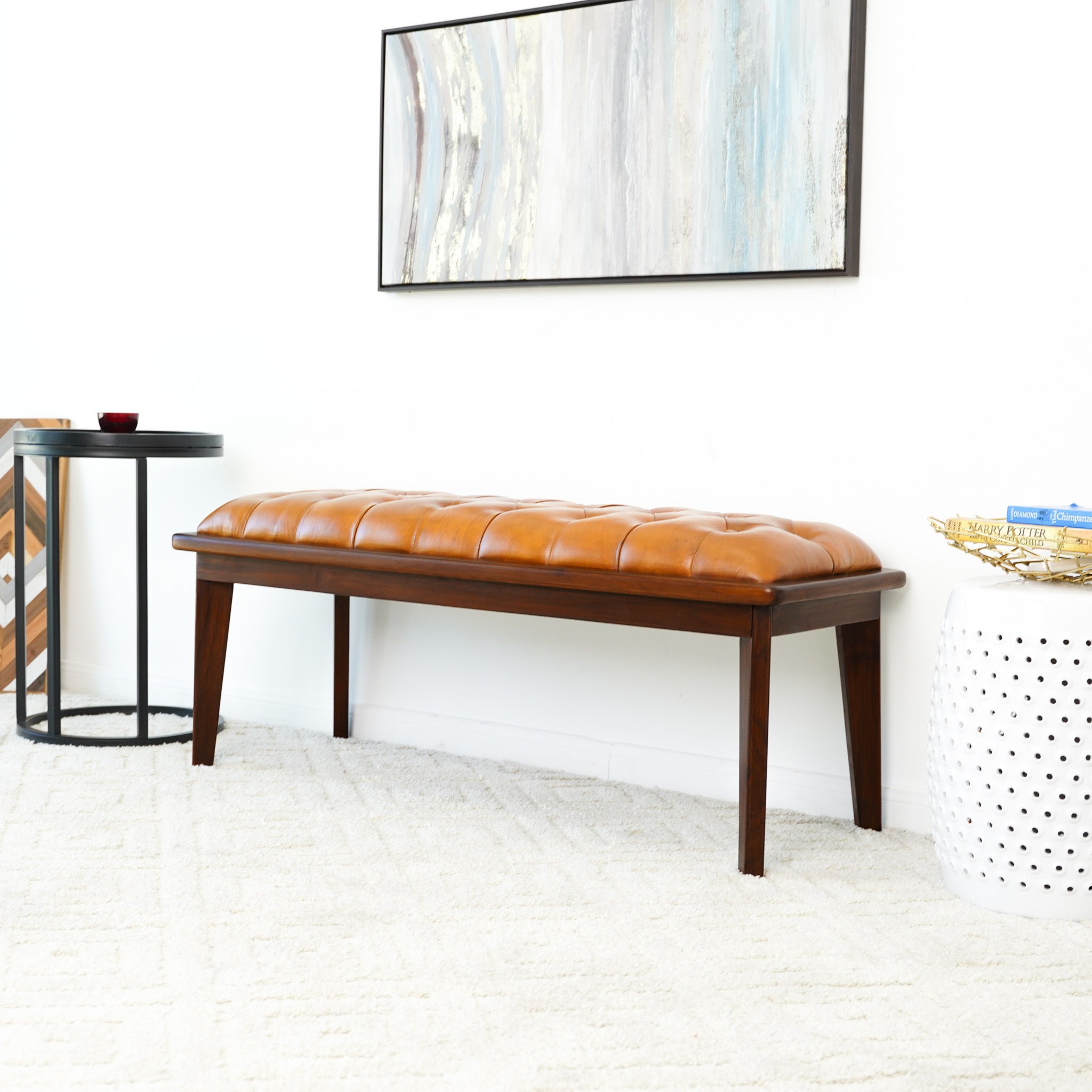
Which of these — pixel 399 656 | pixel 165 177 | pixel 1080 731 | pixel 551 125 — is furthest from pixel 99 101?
pixel 1080 731

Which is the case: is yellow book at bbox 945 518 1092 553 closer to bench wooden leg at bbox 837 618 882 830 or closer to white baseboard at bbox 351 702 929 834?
bench wooden leg at bbox 837 618 882 830

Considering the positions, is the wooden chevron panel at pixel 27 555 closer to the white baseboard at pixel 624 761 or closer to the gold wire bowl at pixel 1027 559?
the white baseboard at pixel 624 761

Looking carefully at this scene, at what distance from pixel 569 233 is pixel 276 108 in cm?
94

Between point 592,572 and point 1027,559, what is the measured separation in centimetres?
71

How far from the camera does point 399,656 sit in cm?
299

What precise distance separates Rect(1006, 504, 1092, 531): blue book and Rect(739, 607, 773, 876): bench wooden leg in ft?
1.30

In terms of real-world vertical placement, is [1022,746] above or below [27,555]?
below

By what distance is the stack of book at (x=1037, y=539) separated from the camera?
180cm

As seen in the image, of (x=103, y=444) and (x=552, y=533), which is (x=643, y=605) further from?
(x=103, y=444)

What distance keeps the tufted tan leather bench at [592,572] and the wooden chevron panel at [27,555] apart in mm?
947

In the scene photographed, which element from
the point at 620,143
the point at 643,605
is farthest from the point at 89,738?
the point at 620,143

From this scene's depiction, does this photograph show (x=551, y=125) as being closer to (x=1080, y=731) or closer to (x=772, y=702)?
(x=772, y=702)

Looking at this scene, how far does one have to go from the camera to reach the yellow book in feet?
5.88

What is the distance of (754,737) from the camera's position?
1.97 m
